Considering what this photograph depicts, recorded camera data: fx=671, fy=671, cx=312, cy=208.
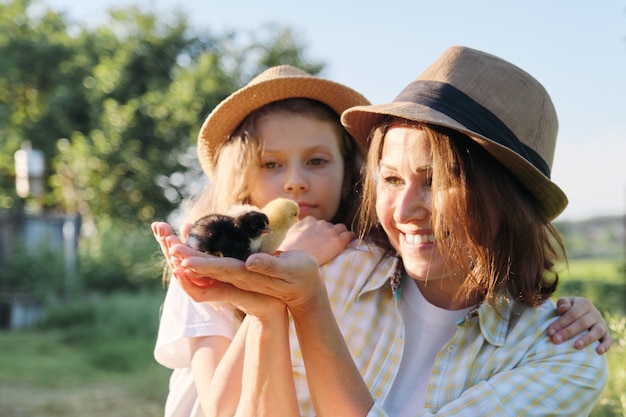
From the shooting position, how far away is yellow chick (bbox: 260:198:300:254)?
2.11 m

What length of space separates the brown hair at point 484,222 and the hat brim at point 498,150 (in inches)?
1.7

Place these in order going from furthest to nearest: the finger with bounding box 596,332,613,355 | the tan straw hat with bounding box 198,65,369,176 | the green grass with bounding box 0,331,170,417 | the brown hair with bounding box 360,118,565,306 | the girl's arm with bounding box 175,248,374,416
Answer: the green grass with bounding box 0,331,170,417
the tan straw hat with bounding box 198,65,369,176
the finger with bounding box 596,332,613,355
the brown hair with bounding box 360,118,565,306
the girl's arm with bounding box 175,248,374,416

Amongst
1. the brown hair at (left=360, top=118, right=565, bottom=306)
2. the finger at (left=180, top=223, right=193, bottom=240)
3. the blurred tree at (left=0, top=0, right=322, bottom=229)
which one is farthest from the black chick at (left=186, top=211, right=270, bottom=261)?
the blurred tree at (left=0, top=0, right=322, bottom=229)

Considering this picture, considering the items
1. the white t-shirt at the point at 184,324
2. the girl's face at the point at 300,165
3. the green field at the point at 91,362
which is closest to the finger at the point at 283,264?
the white t-shirt at the point at 184,324

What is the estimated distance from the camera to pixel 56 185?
2395cm

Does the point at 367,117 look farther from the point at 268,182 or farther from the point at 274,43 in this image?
the point at 274,43

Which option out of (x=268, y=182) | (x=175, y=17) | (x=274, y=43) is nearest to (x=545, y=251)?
(x=268, y=182)

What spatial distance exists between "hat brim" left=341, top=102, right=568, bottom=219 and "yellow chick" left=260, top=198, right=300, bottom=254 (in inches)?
19.0

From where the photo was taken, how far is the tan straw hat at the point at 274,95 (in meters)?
3.04

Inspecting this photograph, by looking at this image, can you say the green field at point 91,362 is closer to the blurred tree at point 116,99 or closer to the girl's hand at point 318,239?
the girl's hand at point 318,239

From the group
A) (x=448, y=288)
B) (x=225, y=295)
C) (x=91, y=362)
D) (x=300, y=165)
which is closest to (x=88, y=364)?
(x=91, y=362)

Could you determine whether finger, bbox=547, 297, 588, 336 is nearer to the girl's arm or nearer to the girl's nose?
the girl's arm

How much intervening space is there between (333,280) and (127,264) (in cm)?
1344

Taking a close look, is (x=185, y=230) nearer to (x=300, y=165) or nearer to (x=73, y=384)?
(x=300, y=165)
